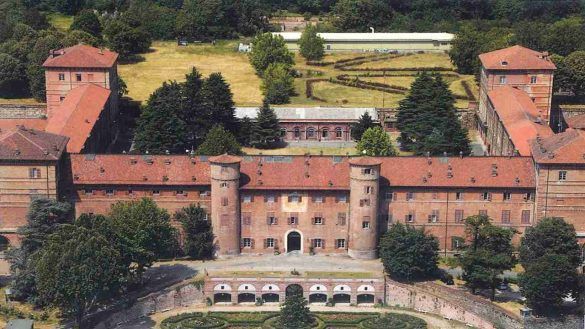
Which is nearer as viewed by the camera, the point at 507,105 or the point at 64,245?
the point at 64,245

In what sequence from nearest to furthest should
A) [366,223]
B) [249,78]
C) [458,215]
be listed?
[366,223] → [458,215] → [249,78]

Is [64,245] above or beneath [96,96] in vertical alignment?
beneath

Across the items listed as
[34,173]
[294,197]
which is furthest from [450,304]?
[34,173]

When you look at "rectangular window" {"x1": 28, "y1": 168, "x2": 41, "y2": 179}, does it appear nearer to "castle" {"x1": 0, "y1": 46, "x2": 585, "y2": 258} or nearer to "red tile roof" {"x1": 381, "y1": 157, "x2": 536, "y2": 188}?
"castle" {"x1": 0, "y1": 46, "x2": 585, "y2": 258}

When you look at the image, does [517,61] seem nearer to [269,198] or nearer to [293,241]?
[293,241]

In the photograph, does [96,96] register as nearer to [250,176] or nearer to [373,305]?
[250,176]

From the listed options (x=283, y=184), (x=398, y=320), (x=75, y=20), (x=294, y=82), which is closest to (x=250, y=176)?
(x=283, y=184)

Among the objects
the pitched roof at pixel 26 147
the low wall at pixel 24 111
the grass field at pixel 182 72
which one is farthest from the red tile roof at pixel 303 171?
the grass field at pixel 182 72
